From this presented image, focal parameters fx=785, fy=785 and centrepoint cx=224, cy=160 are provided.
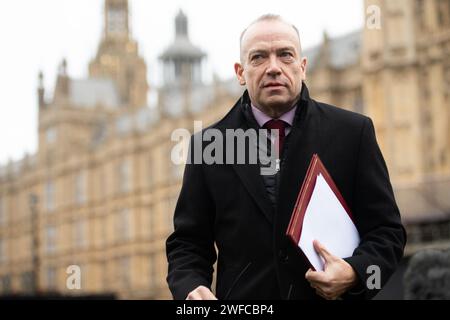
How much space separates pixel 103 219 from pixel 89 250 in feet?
8.19

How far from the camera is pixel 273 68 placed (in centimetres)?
233

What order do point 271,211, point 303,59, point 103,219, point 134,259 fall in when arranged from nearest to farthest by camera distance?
point 271,211, point 303,59, point 134,259, point 103,219

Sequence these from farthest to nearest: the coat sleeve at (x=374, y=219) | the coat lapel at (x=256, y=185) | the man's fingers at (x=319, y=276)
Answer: the coat lapel at (x=256, y=185)
the coat sleeve at (x=374, y=219)
the man's fingers at (x=319, y=276)

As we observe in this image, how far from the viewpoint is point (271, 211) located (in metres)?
2.31

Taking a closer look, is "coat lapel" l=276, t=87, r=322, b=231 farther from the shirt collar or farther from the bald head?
the bald head

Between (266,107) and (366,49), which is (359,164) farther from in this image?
(366,49)

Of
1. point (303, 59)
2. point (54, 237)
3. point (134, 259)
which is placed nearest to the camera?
point (303, 59)

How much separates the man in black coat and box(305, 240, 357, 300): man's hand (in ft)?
0.06

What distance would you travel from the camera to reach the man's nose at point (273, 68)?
2329 millimetres

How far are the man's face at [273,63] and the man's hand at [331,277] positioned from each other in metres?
0.48

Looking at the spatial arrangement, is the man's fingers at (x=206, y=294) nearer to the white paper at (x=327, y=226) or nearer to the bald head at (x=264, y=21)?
the white paper at (x=327, y=226)

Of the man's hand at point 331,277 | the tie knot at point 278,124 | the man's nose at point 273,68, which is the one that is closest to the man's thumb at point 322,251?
the man's hand at point 331,277

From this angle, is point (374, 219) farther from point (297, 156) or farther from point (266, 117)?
point (266, 117)

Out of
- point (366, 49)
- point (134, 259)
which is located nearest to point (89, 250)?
point (134, 259)
